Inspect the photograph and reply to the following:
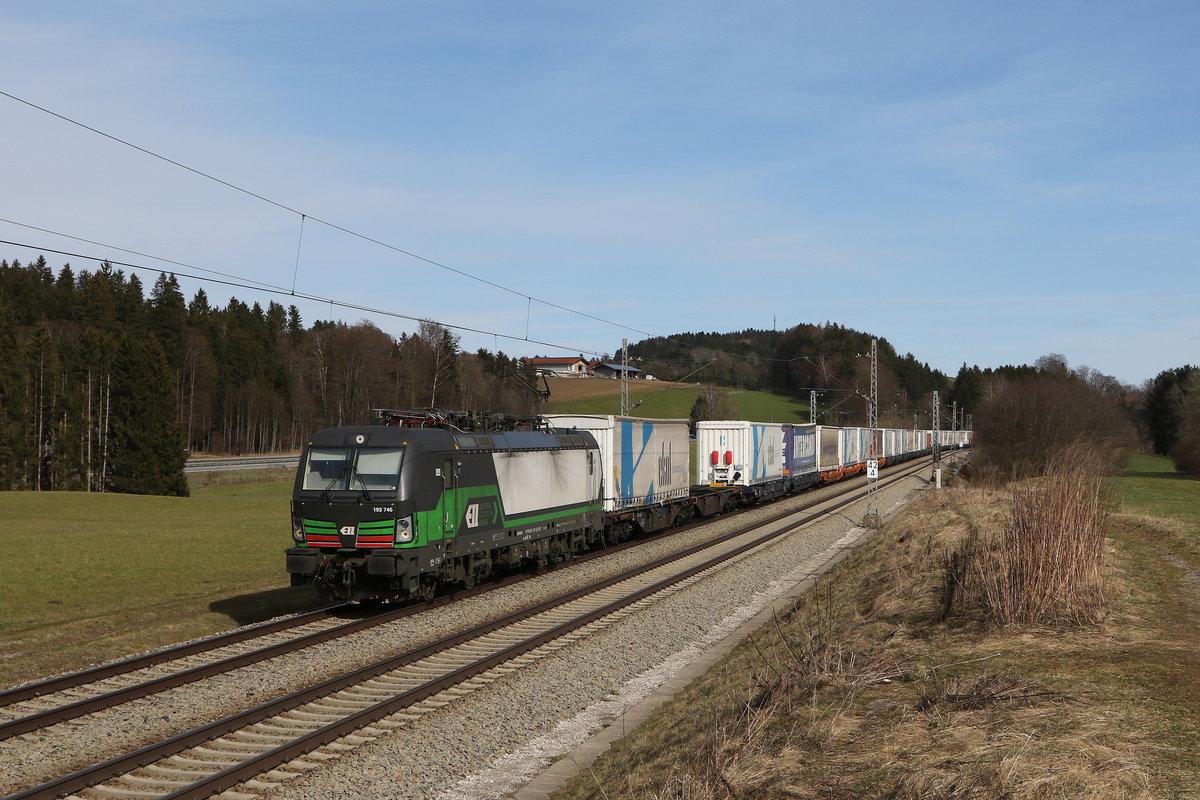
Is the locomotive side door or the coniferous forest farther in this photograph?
the coniferous forest

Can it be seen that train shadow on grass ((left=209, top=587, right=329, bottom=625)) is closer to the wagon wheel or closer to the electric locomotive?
the electric locomotive

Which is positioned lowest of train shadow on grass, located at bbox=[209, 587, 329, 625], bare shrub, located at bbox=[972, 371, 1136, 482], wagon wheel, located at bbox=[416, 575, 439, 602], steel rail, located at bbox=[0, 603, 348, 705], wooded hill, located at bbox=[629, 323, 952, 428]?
train shadow on grass, located at bbox=[209, 587, 329, 625]

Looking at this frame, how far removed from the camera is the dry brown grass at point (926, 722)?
242 inches

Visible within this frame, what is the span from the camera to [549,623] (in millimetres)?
15484

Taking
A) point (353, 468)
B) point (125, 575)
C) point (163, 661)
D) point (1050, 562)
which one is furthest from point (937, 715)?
point (125, 575)

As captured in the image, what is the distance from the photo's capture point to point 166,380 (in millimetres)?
59344

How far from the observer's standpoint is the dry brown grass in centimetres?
615

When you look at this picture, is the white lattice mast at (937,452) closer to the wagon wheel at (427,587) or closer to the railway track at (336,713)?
the railway track at (336,713)

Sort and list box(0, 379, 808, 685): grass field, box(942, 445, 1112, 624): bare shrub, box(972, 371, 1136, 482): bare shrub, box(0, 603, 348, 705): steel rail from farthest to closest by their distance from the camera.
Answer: box(972, 371, 1136, 482): bare shrub < box(0, 379, 808, 685): grass field < box(942, 445, 1112, 624): bare shrub < box(0, 603, 348, 705): steel rail

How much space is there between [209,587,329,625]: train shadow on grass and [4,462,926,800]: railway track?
478 cm

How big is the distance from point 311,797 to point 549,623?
7.92 metres

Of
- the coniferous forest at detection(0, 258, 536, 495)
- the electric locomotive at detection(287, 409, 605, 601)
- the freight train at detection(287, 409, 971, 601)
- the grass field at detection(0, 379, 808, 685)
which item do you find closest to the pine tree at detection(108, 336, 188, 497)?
the coniferous forest at detection(0, 258, 536, 495)

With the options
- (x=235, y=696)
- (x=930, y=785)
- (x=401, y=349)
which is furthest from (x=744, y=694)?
(x=401, y=349)

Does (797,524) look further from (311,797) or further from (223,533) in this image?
(311,797)
